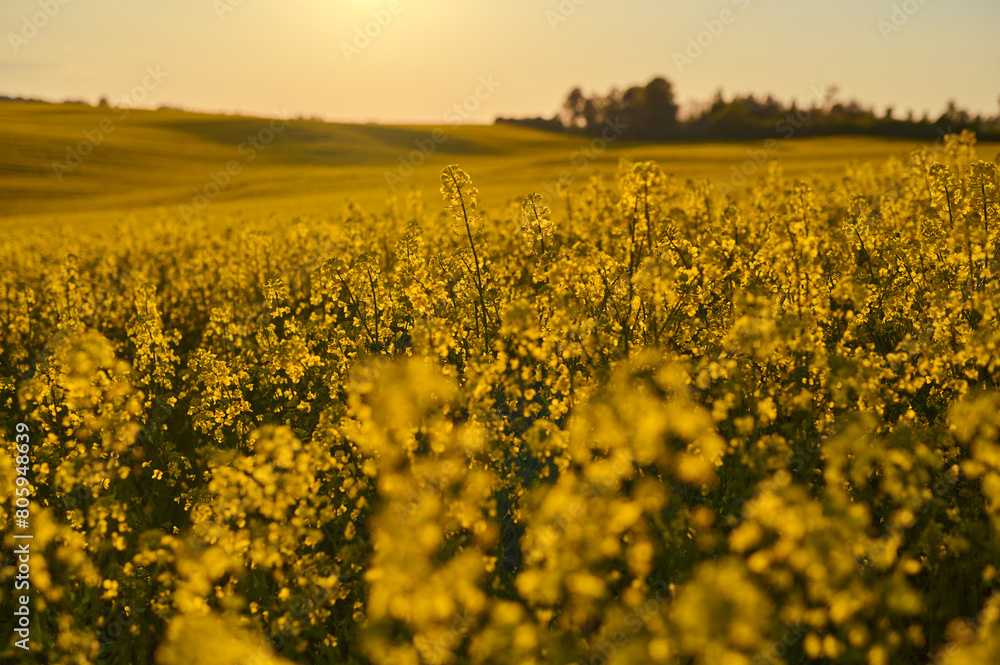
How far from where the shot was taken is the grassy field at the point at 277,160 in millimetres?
33750

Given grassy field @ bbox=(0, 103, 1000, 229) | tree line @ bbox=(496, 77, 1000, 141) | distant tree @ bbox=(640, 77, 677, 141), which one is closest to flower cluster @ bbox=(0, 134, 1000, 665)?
grassy field @ bbox=(0, 103, 1000, 229)

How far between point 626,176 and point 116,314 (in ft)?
25.3

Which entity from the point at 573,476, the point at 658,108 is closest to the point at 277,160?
the point at 658,108

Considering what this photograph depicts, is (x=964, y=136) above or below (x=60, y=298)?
above

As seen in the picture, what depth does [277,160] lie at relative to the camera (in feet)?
183

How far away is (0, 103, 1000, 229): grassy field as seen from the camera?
33.8 m

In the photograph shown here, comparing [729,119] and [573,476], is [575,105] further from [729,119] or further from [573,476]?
[573,476]

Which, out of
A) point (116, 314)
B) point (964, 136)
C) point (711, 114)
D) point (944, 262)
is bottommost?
point (116, 314)

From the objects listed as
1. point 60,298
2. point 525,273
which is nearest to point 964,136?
point 525,273

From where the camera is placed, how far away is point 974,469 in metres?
2.84

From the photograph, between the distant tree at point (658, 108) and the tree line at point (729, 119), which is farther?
the distant tree at point (658, 108)

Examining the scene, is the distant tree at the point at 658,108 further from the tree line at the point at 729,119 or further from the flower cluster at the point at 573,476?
the flower cluster at the point at 573,476

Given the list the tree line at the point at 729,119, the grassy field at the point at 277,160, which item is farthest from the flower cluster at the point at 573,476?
the tree line at the point at 729,119

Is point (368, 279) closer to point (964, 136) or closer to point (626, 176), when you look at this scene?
point (626, 176)
